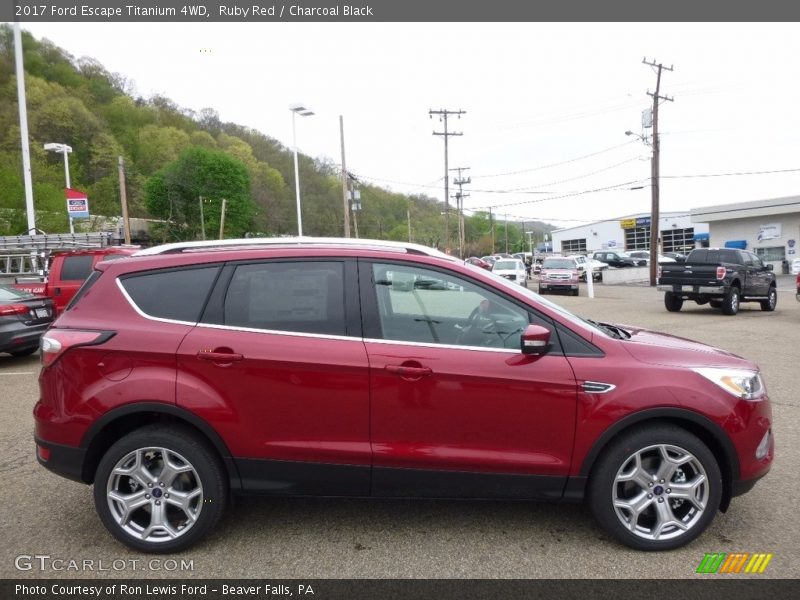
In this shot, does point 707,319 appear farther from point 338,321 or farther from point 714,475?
point 338,321

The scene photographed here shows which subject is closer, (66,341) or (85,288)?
(66,341)

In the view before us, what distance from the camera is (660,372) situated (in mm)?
3361

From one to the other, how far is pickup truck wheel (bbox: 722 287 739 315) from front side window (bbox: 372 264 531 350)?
15.1 m

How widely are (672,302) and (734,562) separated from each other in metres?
15.7

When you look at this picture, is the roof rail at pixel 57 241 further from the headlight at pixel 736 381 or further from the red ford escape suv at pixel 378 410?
the headlight at pixel 736 381

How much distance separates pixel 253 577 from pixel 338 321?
56.4 inches

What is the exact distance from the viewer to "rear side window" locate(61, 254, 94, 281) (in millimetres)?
11773

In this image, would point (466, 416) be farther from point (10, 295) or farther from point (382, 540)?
point (10, 295)

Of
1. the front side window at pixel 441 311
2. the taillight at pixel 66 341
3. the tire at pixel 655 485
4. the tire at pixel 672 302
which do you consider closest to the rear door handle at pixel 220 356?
the taillight at pixel 66 341

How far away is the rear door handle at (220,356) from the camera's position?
132 inches

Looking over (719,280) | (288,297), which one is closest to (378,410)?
(288,297)

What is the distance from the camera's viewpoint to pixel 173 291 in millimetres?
3588

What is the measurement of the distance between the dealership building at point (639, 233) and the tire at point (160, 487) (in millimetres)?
68736

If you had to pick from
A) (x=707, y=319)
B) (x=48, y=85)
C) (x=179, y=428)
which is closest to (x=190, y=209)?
(x=48, y=85)
